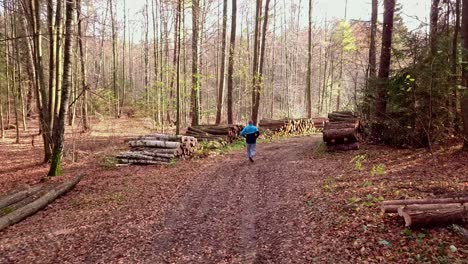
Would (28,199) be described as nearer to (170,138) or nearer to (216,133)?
(170,138)

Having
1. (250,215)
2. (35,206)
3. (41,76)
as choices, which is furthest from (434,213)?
(41,76)

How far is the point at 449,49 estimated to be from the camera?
1019 cm

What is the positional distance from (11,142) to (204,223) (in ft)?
62.9

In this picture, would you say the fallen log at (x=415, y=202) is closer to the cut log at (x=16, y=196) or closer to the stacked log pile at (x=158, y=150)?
the cut log at (x=16, y=196)

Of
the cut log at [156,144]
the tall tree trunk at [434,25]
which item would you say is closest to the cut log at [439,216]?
the tall tree trunk at [434,25]

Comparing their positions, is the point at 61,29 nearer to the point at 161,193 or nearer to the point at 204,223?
the point at 161,193

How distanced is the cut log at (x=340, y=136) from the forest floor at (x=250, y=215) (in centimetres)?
84

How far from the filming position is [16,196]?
9633 millimetres

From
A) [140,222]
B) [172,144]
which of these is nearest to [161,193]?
[140,222]

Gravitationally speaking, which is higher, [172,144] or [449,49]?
[449,49]

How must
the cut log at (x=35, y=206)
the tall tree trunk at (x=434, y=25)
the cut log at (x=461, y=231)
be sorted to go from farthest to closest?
1. the tall tree trunk at (x=434, y=25)
2. the cut log at (x=35, y=206)
3. the cut log at (x=461, y=231)

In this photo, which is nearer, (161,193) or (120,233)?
(120,233)

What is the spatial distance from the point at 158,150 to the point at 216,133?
4.60 m

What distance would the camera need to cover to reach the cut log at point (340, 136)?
45.1 feet
